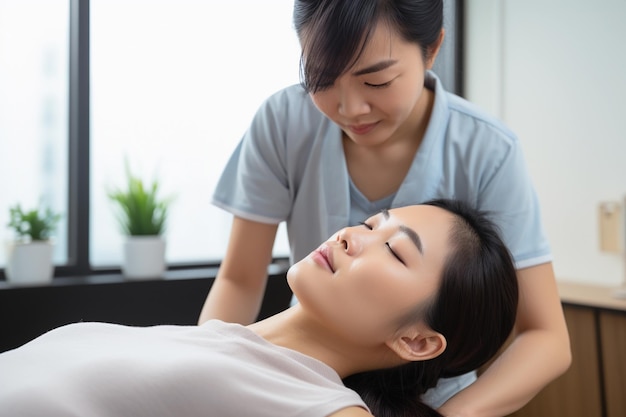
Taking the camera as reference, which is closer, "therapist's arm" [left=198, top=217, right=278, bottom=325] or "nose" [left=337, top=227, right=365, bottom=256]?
"nose" [left=337, top=227, right=365, bottom=256]

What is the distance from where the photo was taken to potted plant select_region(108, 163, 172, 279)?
300 centimetres

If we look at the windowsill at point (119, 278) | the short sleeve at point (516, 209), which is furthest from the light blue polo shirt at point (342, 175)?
the windowsill at point (119, 278)

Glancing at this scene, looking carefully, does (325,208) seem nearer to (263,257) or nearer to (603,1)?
(263,257)

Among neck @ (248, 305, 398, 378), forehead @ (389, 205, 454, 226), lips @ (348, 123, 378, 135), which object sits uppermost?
lips @ (348, 123, 378, 135)

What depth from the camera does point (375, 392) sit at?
5.02ft

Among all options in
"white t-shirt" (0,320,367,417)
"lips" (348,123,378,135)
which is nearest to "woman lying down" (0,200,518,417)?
"white t-shirt" (0,320,367,417)

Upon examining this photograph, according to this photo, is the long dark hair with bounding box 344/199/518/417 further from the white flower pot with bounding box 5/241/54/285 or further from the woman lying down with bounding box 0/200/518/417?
the white flower pot with bounding box 5/241/54/285

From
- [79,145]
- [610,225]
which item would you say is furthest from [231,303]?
[610,225]

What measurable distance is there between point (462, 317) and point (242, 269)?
23.4 inches

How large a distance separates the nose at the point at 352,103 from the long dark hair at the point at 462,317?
1.04 ft

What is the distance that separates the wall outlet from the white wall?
0.04 meters

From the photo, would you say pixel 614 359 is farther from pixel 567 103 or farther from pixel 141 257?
pixel 141 257

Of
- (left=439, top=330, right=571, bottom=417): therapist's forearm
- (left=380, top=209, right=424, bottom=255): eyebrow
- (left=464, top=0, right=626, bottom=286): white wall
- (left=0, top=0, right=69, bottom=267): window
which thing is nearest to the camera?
(left=439, top=330, right=571, bottom=417): therapist's forearm

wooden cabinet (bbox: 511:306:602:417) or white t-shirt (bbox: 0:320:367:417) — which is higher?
white t-shirt (bbox: 0:320:367:417)
